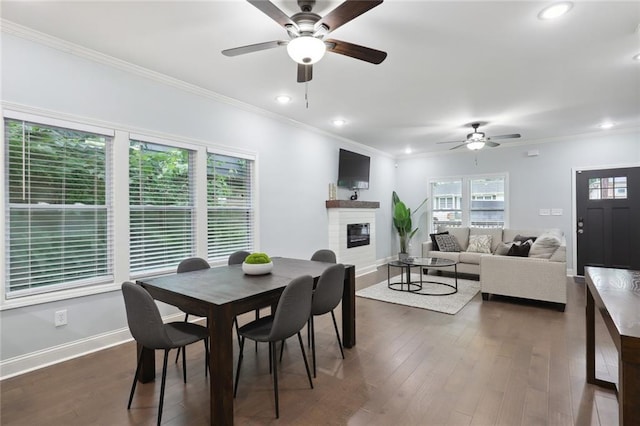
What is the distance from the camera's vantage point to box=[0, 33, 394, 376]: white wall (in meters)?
2.56

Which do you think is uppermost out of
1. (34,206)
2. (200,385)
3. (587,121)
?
(587,121)

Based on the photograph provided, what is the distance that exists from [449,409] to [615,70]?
3709mm

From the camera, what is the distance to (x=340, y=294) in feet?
8.80

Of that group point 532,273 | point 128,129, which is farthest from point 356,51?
point 532,273

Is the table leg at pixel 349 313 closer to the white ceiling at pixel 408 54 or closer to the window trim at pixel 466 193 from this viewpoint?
the white ceiling at pixel 408 54

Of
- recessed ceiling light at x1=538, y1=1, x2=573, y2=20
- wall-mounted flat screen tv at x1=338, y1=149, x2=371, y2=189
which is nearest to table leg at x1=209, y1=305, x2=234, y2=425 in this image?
recessed ceiling light at x1=538, y1=1, x2=573, y2=20

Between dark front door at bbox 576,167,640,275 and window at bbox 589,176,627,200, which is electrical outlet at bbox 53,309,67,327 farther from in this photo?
window at bbox 589,176,627,200

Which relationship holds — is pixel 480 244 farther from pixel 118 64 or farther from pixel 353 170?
pixel 118 64

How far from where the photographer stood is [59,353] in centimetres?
272

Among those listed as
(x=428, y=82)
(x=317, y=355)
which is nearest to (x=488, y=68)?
(x=428, y=82)

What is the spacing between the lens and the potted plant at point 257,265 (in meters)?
2.56

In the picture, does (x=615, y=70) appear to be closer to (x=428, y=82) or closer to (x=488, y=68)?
(x=488, y=68)

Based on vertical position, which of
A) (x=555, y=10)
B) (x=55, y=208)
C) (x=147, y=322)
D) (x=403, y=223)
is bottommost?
(x=147, y=322)

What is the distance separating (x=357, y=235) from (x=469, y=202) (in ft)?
9.25
